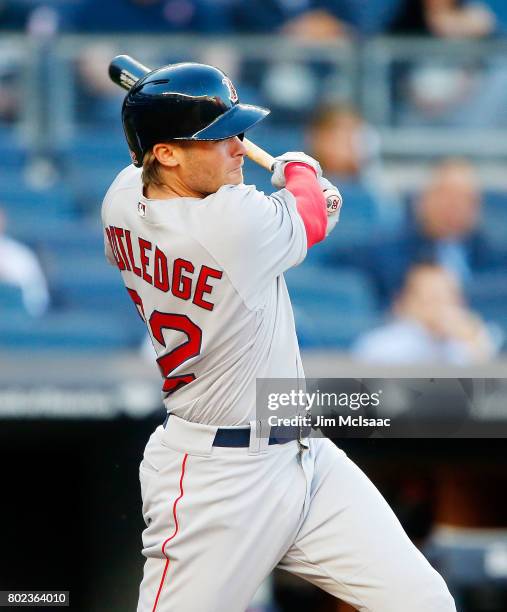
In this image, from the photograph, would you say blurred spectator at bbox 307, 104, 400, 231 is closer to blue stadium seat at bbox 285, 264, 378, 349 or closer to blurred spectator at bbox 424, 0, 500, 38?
blue stadium seat at bbox 285, 264, 378, 349

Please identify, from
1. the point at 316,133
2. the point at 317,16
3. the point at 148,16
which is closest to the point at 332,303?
the point at 316,133

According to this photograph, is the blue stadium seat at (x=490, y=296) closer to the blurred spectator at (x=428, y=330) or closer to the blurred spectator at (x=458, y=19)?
the blurred spectator at (x=428, y=330)

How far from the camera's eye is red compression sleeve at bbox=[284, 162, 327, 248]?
2.30 metres

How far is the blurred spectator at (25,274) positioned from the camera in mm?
4746

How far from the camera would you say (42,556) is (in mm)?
3607

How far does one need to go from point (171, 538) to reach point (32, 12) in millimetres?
3954

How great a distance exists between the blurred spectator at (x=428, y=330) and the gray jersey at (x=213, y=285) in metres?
2.13

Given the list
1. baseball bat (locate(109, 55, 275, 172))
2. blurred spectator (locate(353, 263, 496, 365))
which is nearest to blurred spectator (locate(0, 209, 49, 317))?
blurred spectator (locate(353, 263, 496, 365))

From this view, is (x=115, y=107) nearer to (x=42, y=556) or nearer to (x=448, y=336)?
(x=448, y=336)

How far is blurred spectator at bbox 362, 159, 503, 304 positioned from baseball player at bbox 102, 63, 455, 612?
2.47 meters

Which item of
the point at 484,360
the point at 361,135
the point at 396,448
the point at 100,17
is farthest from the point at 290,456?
the point at 100,17

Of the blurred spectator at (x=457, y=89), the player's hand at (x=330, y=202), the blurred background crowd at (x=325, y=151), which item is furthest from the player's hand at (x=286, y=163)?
the blurred spectator at (x=457, y=89)

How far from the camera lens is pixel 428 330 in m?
4.56

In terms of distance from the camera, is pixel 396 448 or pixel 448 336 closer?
pixel 396 448
